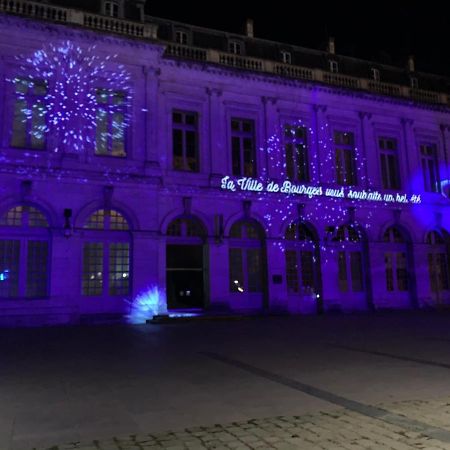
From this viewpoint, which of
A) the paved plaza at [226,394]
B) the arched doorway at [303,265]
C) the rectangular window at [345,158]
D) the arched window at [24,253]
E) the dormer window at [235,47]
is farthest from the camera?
the rectangular window at [345,158]

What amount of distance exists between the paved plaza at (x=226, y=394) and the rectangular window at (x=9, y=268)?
556cm

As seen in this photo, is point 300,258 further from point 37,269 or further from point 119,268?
point 37,269

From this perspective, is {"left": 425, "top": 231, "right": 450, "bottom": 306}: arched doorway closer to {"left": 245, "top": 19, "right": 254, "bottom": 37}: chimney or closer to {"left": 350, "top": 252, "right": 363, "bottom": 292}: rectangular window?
{"left": 350, "top": 252, "right": 363, "bottom": 292}: rectangular window

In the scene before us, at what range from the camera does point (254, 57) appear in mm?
21344

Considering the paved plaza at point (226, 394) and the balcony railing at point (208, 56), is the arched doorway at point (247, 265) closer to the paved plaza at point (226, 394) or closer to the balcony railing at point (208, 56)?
the balcony railing at point (208, 56)

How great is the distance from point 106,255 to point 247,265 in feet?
20.2

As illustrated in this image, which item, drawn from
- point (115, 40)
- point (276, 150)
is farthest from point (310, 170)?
point (115, 40)

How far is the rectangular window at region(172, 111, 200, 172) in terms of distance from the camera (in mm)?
19766

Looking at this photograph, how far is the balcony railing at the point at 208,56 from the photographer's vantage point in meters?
17.0

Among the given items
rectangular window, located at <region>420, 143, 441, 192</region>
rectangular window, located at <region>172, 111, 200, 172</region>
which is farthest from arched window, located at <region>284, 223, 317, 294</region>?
rectangular window, located at <region>420, 143, 441, 192</region>

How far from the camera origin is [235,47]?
21.8 m

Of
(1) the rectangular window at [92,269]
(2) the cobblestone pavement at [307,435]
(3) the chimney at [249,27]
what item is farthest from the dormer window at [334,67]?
(2) the cobblestone pavement at [307,435]

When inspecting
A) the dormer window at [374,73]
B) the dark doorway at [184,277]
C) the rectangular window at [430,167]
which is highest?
the dormer window at [374,73]

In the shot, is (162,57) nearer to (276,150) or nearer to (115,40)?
(115,40)
